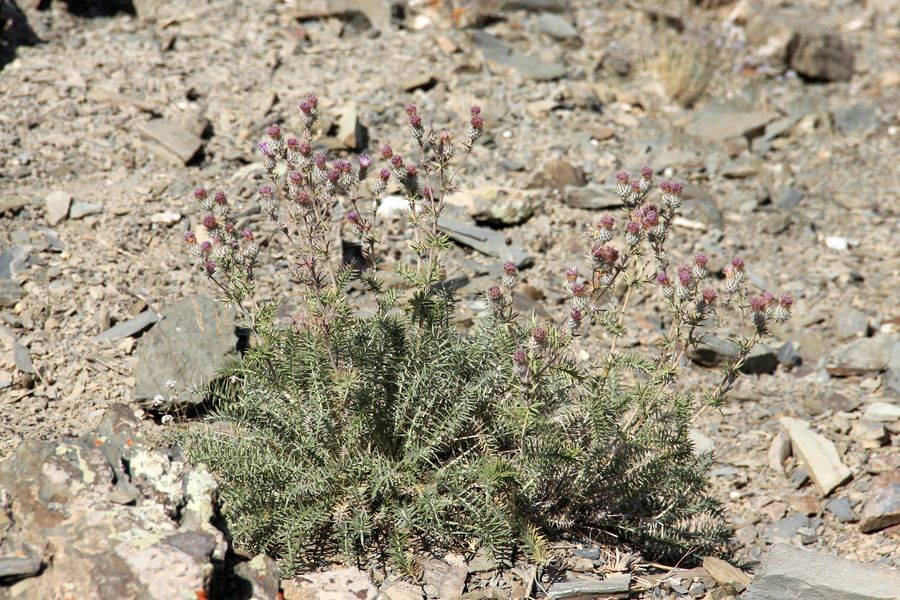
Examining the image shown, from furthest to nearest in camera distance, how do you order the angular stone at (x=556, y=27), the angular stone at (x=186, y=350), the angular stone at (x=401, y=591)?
the angular stone at (x=556, y=27), the angular stone at (x=186, y=350), the angular stone at (x=401, y=591)

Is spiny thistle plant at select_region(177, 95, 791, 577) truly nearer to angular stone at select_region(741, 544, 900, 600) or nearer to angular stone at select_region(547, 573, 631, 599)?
angular stone at select_region(547, 573, 631, 599)

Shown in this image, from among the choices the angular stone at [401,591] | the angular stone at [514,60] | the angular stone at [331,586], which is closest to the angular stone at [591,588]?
the angular stone at [401,591]

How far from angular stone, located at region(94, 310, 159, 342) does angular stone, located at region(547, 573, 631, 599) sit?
2.61 meters

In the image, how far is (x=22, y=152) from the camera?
20.1ft

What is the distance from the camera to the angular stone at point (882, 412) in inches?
213

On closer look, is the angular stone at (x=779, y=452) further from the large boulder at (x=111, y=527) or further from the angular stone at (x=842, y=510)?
the large boulder at (x=111, y=527)

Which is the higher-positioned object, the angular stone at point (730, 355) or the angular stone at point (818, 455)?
the angular stone at point (730, 355)

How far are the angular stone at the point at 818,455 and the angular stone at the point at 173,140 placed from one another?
13.7 ft

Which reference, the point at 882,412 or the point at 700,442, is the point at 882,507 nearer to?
the point at 882,412

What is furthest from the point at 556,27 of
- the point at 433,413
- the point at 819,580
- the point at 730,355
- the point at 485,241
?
the point at 819,580

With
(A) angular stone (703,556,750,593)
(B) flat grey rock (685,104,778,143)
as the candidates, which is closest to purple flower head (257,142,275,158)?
(A) angular stone (703,556,750,593)

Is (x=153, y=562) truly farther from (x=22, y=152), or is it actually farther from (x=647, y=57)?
(x=647, y=57)

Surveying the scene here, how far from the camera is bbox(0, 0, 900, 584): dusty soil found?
16.7 feet

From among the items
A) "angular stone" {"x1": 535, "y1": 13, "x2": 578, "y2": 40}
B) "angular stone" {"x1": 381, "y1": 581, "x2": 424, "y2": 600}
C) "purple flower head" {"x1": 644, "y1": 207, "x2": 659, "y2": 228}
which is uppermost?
"purple flower head" {"x1": 644, "y1": 207, "x2": 659, "y2": 228}
